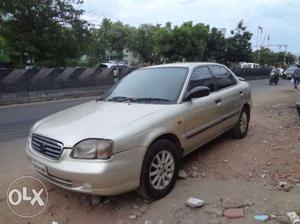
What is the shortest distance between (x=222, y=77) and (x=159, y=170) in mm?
2794

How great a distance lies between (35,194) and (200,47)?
103 ft

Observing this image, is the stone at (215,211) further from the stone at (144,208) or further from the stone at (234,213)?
the stone at (144,208)

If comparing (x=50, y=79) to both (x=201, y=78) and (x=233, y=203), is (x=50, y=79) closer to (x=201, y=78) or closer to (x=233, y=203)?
(x=201, y=78)

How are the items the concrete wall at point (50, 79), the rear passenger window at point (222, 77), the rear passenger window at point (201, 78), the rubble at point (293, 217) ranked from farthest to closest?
1. the concrete wall at point (50, 79)
2. the rear passenger window at point (222, 77)
3. the rear passenger window at point (201, 78)
4. the rubble at point (293, 217)

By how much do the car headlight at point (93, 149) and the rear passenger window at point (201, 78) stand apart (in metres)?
1.88

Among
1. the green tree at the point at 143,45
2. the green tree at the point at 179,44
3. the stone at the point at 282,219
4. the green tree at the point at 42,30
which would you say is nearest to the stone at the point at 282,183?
the stone at the point at 282,219

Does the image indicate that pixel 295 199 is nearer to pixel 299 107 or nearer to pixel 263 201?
pixel 263 201

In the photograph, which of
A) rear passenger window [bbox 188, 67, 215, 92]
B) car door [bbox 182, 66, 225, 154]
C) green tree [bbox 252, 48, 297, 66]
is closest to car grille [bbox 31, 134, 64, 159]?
car door [bbox 182, 66, 225, 154]

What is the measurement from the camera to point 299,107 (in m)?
8.93

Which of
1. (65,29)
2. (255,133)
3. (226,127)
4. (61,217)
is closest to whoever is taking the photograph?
(61,217)

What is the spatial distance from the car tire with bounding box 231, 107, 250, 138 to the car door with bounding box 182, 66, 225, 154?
3.90ft

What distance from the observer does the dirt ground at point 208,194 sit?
387 centimetres

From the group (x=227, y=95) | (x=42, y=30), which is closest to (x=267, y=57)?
(x=42, y=30)

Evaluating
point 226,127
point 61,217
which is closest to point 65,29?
point 226,127
